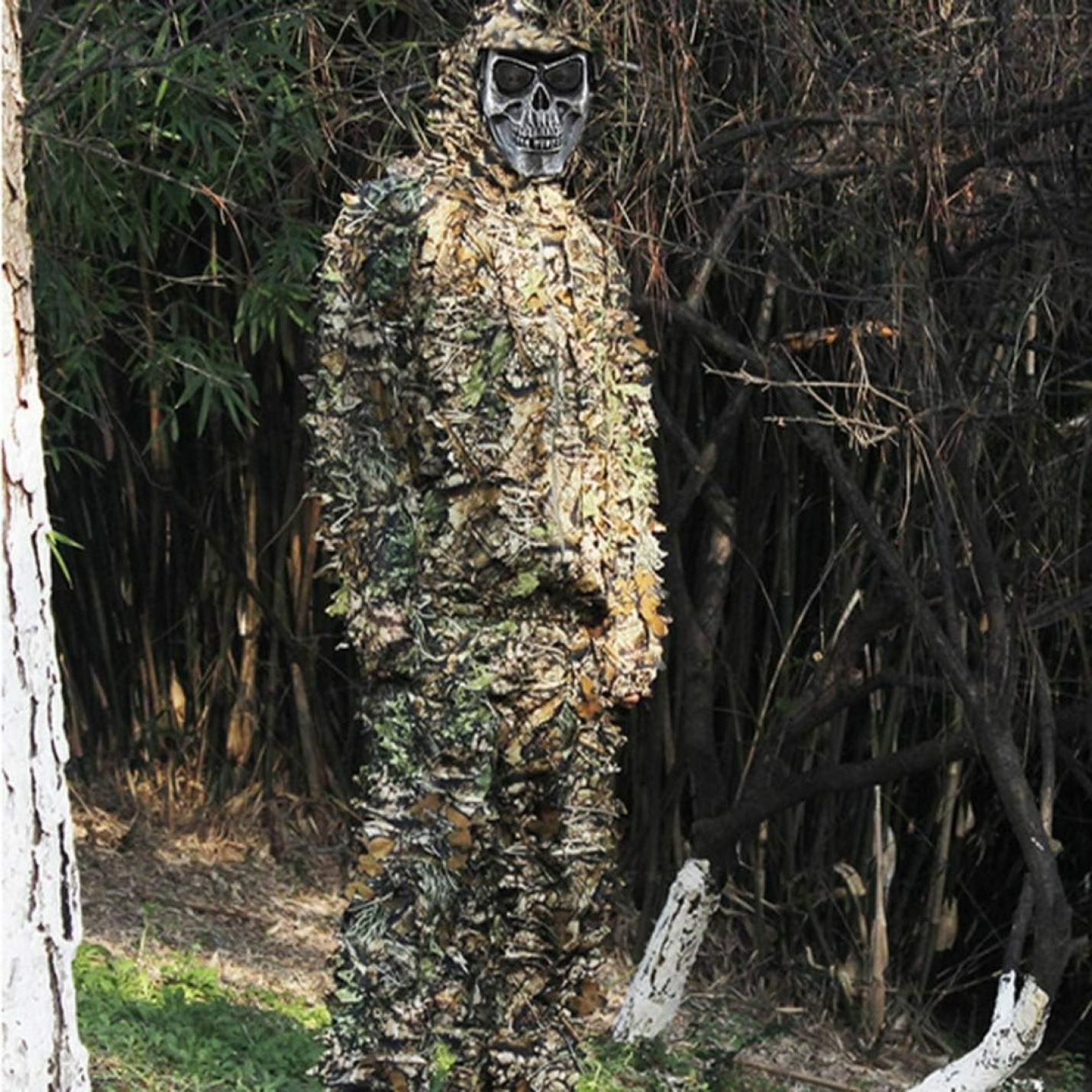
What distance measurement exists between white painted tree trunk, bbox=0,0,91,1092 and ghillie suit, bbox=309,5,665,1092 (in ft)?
3.10

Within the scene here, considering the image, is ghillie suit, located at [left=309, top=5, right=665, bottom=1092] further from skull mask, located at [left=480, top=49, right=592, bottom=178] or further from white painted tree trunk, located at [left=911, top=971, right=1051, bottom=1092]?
white painted tree trunk, located at [left=911, top=971, right=1051, bottom=1092]

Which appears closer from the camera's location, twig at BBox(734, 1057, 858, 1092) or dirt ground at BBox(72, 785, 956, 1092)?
twig at BBox(734, 1057, 858, 1092)

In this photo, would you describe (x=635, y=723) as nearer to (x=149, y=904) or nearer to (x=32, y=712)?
(x=149, y=904)

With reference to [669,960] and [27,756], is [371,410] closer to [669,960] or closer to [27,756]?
[27,756]

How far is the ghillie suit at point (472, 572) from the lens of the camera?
3.33m

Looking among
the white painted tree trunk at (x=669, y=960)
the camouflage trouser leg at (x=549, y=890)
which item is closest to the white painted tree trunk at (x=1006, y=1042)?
the white painted tree trunk at (x=669, y=960)

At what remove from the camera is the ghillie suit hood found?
11.0 ft

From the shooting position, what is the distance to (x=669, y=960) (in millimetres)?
4742

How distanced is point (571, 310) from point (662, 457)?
189 centimetres

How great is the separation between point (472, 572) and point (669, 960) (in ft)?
5.46

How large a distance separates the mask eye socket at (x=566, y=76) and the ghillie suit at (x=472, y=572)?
1 cm

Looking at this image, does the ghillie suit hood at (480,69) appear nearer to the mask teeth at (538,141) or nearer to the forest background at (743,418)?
the mask teeth at (538,141)

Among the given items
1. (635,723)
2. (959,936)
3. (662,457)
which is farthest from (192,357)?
(959,936)

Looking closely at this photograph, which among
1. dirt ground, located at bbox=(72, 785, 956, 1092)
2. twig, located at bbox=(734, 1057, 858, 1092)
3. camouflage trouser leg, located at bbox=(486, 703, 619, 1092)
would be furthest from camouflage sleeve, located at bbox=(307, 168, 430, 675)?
twig, located at bbox=(734, 1057, 858, 1092)
